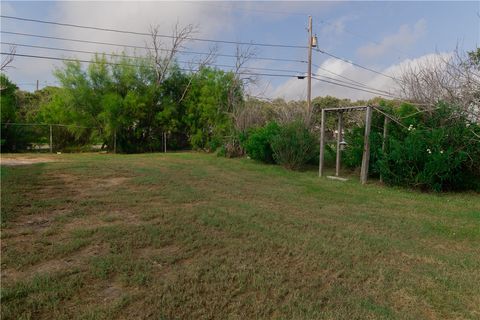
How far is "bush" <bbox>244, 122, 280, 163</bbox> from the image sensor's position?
34.0 ft

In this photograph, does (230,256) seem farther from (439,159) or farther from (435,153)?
(435,153)

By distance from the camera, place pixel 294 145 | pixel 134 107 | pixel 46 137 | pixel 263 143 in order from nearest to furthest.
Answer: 1. pixel 294 145
2. pixel 263 143
3. pixel 46 137
4. pixel 134 107

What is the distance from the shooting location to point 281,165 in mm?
10016

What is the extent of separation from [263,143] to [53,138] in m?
10.2

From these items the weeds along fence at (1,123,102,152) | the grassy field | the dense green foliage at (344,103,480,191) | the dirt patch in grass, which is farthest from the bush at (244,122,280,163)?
the weeds along fence at (1,123,102,152)

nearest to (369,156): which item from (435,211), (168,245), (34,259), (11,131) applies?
(435,211)

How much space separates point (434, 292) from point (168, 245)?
7.79 feet

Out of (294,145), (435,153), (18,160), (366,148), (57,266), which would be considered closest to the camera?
(57,266)

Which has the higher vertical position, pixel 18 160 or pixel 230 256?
pixel 18 160

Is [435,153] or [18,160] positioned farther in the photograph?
[18,160]

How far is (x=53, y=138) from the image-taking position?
14258mm

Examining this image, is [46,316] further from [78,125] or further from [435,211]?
[78,125]

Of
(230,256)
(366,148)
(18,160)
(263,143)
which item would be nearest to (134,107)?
(18,160)

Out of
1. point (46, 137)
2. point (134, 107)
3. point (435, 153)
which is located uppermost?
point (134, 107)
